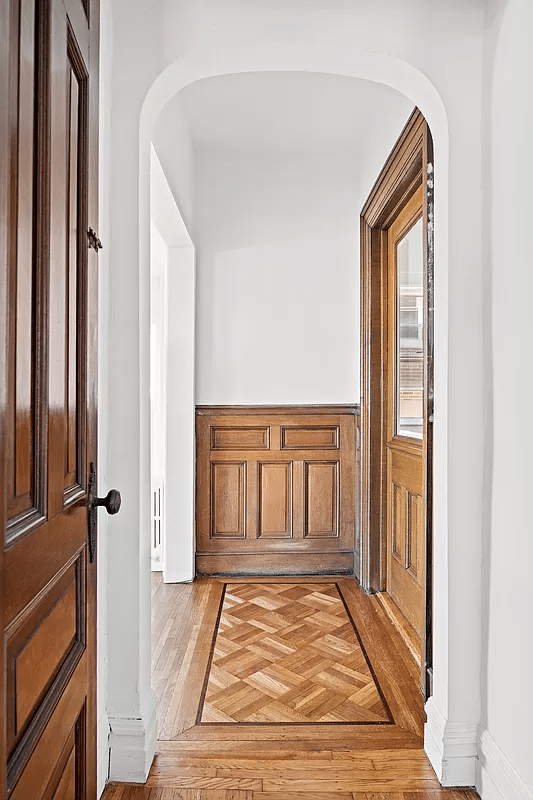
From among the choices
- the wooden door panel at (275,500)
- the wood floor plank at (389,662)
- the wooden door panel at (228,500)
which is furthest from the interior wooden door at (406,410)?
the wooden door panel at (228,500)

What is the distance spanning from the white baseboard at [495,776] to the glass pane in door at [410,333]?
144cm

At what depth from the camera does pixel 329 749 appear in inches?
80.6

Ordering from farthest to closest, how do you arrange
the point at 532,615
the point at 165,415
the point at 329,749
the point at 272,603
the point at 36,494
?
the point at 165,415 < the point at 272,603 < the point at 329,749 < the point at 532,615 < the point at 36,494

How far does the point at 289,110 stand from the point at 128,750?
3139 mm

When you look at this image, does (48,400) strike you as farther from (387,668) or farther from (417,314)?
(417,314)

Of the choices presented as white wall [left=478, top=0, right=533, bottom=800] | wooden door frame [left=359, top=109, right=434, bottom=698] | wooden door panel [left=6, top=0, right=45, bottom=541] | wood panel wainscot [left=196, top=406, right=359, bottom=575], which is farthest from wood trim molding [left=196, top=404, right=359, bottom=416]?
wooden door panel [left=6, top=0, right=45, bottom=541]

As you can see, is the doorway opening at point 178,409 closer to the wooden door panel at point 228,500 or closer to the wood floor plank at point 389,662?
the wooden door panel at point 228,500

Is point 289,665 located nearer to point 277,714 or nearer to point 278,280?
point 277,714

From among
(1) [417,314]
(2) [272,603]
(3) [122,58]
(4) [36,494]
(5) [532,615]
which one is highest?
(3) [122,58]

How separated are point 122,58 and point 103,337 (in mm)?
854

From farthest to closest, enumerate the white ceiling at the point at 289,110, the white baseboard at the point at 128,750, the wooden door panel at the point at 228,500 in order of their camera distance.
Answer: the wooden door panel at the point at 228,500
the white ceiling at the point at 289,110
the white baseboard at the point at 128,750

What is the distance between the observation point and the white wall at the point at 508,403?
63.4 inches

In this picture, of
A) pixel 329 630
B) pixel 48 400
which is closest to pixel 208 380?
pixel 329 630

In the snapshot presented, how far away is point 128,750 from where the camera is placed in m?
1.88
